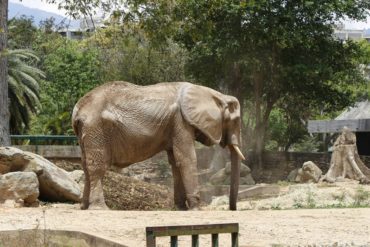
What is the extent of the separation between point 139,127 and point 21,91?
24.6 metres

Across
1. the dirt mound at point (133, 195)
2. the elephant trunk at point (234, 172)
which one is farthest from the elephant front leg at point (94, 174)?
the elephant trunk at point (234, 172)

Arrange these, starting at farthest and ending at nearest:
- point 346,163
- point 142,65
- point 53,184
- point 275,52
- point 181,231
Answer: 1. point 142,65
2. point 275,52
3. point 346,163
4. point 53,184
5. point 181,231

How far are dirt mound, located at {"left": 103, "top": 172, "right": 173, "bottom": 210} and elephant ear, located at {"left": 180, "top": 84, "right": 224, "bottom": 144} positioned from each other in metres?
3.03

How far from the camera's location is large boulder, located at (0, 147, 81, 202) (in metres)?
17.1

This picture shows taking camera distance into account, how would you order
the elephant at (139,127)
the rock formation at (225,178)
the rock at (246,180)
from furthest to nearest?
the rock at (246,180) < the rock formation at (225,178) < the elephant at (139,127)

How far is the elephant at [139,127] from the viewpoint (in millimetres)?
16109

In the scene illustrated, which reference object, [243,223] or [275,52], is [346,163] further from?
[243,223]

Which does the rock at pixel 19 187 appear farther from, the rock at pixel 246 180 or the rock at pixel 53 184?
the rock at pixel 246 180

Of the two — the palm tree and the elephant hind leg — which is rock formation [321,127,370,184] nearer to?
the elephant hind leg

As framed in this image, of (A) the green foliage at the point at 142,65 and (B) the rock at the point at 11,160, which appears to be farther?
(A) the green foliage at the point at 142,65

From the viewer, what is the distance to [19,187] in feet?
51.4

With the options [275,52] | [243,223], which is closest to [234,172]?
[243,223]

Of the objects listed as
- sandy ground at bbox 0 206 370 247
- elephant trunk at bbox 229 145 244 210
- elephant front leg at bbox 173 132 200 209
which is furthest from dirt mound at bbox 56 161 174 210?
sandy ground at bbox 0 206 370 247

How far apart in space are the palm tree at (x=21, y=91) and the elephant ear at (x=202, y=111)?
23931 millimetres
